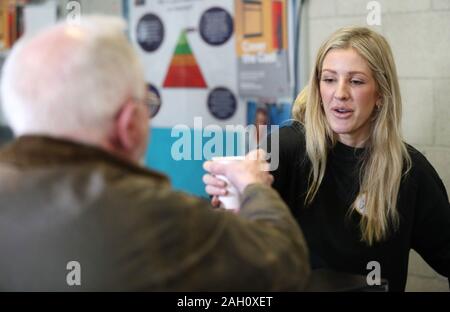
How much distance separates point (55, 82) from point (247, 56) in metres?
1.80

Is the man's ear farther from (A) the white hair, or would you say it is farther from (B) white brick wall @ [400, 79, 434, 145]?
(B) white brick wall @ [400, 79, 434, 145]

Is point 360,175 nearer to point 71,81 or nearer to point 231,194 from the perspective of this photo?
point 231,194

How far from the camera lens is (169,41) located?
2.88 meters

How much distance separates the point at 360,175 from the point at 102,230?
106cm

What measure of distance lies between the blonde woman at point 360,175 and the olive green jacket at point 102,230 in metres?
0.83

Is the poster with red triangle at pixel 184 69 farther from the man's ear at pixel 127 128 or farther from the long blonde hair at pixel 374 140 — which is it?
the man's ear at pixel 127 128

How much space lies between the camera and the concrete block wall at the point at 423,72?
2018 mm

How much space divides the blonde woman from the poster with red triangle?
3.64 ft

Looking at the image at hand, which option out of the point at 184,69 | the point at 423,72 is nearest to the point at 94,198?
the point at 423,72

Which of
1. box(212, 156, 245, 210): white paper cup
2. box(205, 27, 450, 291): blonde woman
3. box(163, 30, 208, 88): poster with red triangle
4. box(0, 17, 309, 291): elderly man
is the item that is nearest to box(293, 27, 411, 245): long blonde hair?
box(205, 27, 450, 291): blonde woman

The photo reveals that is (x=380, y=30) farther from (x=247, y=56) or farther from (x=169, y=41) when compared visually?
(x=169, y=41)

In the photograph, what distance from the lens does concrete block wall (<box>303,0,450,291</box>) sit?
6.62 ft

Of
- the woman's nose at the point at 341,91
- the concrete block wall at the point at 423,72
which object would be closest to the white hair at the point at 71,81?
the woman's nose at the point at 341,91
